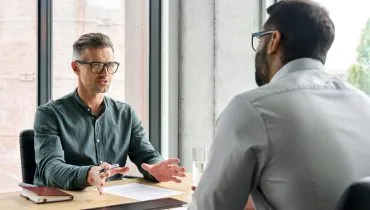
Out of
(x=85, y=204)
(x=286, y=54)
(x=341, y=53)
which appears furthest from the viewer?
(x=341, y=53)

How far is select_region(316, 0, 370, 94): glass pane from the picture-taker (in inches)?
111

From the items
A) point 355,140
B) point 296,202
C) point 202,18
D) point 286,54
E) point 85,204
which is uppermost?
point 202,18

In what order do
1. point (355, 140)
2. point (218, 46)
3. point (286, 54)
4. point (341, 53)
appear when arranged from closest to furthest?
point (355, 140), point (286, 54), point (341, 53), point (218, 46)

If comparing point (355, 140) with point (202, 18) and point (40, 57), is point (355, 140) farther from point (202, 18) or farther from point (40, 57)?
point (40, 57)

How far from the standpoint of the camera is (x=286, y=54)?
1244mm

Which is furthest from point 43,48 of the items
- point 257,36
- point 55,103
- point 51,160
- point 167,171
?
point 257,36

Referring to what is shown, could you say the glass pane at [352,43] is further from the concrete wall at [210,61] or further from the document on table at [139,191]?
the document on table at [139,191]

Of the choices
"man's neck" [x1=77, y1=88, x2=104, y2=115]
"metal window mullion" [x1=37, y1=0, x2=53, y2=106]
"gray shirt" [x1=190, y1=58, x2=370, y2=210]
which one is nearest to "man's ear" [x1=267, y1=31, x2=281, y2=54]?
"gray shirt" [x1=190, y1=58, x2=370, y2=210]

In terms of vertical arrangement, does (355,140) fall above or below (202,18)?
below

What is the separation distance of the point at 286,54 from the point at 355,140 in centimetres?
28

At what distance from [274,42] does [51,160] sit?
1279 millimetres

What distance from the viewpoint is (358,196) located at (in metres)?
0.92

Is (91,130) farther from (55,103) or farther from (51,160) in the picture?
(51,160)

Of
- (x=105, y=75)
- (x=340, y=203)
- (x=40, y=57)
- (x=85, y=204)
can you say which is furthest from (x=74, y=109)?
(x=340, y=203)
